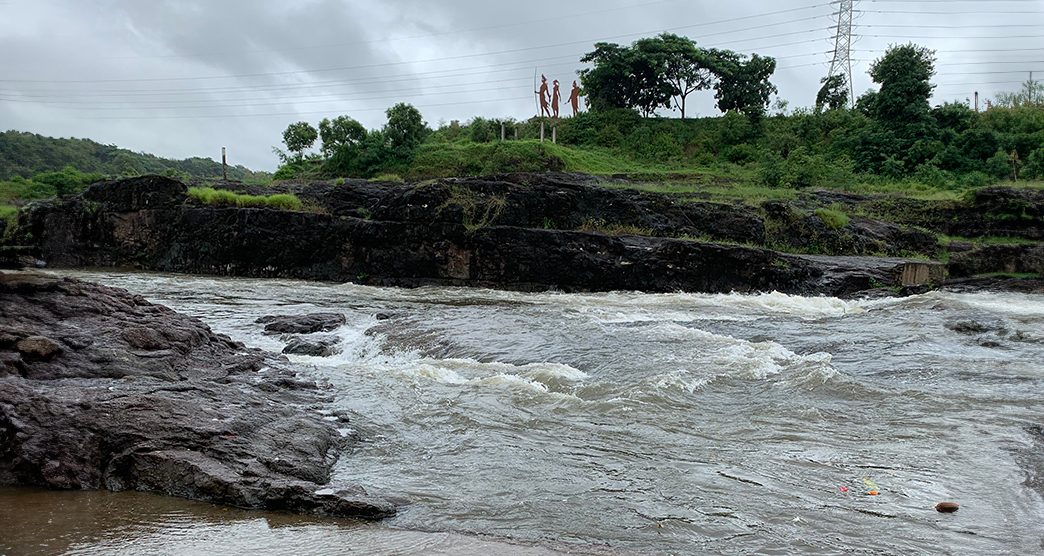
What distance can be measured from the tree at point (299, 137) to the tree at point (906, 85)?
105 feet

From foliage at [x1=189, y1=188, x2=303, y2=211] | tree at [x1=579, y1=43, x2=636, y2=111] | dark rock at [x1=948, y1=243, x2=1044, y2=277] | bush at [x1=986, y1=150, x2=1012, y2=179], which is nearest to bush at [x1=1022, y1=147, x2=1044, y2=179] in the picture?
bush at [x1=986, y1=150, x2=1012, y2=179]

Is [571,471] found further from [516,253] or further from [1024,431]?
[516,253]

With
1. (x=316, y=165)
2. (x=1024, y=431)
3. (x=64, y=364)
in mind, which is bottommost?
(x=1024, y=431)

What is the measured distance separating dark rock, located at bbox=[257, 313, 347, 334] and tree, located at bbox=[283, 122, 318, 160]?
31743mm

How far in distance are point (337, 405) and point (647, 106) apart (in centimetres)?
4529

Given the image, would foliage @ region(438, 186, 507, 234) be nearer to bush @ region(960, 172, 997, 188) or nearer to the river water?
the river water

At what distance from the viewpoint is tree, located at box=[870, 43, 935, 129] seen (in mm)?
36500

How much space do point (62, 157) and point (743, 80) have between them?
187 feet

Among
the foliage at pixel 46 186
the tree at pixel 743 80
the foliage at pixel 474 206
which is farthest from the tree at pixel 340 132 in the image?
the tree at pixel 743 80

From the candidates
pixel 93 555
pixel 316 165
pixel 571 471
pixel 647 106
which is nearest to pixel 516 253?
pixel 571 471

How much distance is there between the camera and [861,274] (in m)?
18.8

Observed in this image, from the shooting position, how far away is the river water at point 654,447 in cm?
384

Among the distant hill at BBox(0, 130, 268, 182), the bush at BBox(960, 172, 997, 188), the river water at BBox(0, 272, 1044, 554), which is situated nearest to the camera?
the river water at BBox(0, 272, 1044, 554)

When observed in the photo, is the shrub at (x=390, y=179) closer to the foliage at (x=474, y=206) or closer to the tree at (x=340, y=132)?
the tree at (x=340, y=132)
